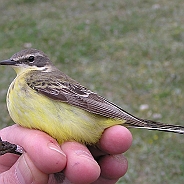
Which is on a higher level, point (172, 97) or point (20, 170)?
point (20, 170)

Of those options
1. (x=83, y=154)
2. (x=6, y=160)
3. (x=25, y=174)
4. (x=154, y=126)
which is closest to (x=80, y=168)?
(x=83, y=154)

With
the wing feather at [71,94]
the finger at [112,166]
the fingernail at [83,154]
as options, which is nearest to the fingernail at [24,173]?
the fingernail at [83,154]

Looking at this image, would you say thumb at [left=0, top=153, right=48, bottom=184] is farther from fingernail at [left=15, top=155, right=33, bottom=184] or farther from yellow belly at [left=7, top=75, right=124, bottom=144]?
yellow belly at [left=7, top=75, right=124, bottom=144]

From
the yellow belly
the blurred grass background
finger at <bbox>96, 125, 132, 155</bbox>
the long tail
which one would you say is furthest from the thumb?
the blurred grass background

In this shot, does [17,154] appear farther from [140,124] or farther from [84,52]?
[84,52]

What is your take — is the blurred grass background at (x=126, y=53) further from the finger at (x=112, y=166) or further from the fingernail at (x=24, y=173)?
the fingernail at (x=24, y=173)

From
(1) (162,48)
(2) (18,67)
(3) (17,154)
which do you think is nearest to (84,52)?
(1) (162,48)
